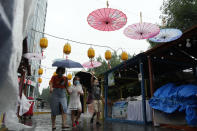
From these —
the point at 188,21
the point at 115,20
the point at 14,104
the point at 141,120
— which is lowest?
the point at 141,120

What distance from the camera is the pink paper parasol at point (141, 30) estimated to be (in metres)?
6.75

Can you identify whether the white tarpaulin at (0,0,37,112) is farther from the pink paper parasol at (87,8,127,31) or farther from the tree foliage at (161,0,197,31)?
the tree foliage at (161,0,197,31)

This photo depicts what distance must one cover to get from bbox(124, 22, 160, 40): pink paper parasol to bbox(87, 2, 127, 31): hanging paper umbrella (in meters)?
0.47

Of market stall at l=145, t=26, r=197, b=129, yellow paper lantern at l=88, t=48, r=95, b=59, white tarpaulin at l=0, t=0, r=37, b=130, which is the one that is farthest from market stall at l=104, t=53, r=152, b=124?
white tarpaulin at l=0, t=0, r=37, b=130

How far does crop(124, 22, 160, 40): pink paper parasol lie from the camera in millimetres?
6754

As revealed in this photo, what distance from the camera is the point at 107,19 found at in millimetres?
6688

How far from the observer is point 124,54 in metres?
9.38

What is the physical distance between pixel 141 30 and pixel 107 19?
4.96 feet

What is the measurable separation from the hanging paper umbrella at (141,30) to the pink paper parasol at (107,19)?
1.54ft

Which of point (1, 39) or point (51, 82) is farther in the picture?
point (51, 82)

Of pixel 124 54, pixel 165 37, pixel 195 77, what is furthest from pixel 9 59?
pixel 195 77

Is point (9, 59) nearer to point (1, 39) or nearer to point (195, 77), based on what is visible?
point (1, 39)

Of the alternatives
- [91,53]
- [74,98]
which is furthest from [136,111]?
[91,53]

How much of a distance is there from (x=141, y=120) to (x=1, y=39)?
7692 millimetres
